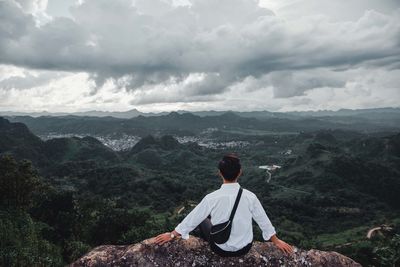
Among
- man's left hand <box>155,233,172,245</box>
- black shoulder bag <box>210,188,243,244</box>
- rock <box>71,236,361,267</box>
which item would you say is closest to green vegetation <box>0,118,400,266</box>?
rock <box>71,236,361,267</box>

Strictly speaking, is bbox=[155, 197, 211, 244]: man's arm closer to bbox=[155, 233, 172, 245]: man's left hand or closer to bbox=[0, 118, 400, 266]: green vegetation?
bbox=[155, 233, 172, 245]: man's left hand

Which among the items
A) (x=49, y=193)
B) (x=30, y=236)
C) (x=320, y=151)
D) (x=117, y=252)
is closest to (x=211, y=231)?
(x=117, y=252)

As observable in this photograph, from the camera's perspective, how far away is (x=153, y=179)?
145 metres

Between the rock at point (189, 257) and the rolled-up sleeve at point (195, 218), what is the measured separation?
45 cm

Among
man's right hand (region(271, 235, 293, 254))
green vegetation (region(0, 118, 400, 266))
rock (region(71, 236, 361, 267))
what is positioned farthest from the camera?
green vegetation (region(0, 118, 400, 266))

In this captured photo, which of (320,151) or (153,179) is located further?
(320,151)

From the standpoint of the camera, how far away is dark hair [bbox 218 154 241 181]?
7227 mm

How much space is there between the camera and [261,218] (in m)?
7.58

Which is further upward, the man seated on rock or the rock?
the man seated on rock

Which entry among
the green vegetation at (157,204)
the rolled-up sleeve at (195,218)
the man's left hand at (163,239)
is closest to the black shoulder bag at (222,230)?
the rolled-up sleeve at (195,218)

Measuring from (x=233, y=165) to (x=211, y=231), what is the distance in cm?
131

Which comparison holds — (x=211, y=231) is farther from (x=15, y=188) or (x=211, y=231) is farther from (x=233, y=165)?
(x=15, y=188)

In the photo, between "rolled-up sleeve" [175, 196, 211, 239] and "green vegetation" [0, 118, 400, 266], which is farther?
"green vegetation" [0, 118, 400, 266]

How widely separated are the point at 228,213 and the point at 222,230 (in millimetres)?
331
